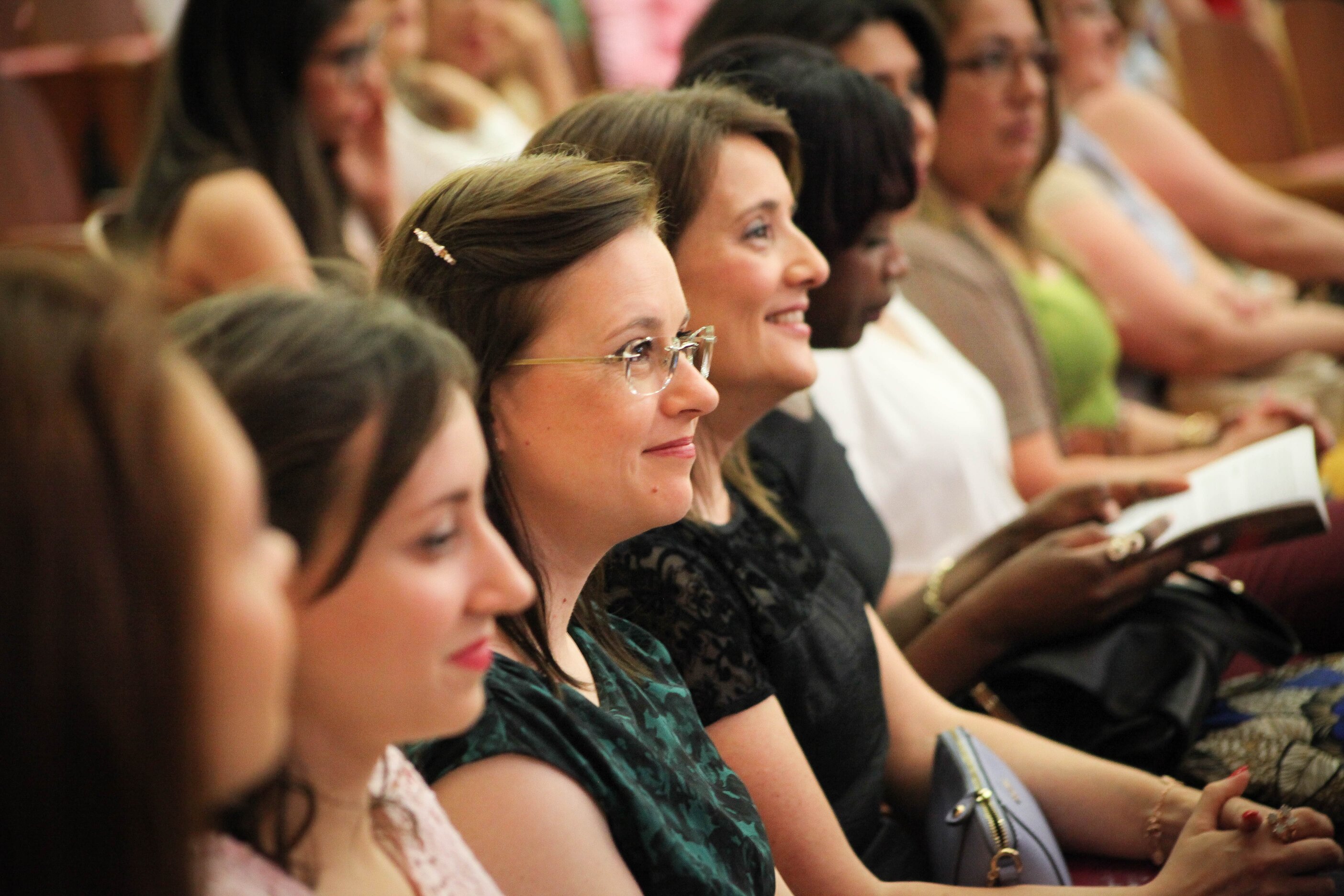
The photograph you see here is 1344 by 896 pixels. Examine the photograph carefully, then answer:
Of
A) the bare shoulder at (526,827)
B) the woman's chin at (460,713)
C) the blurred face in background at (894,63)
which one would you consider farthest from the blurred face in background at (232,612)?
the blurred face in background at (894,63)

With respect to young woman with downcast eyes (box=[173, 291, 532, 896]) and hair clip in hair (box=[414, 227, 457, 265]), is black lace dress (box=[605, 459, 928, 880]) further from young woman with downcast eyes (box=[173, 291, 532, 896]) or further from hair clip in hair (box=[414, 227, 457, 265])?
young woman with downcast eyes (box=[173, 291, 532, 896])

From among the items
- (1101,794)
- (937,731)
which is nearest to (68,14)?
(937,731)

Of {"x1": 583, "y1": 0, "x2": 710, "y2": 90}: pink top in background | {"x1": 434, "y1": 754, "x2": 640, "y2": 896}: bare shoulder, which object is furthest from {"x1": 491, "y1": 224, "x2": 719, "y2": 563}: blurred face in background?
{"x1": 583, "y1": 0, "x2": 710, "y2": 90}: pink top in background

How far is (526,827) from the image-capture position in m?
0.95

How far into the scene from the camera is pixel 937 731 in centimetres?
166

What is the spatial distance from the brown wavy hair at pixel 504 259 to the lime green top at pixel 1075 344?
178 centimetres

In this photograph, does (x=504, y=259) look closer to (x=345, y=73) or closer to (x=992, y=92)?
(x=345, y=73)

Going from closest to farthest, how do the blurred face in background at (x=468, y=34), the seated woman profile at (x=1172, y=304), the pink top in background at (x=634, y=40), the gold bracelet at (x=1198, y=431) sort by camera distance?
the gold bracelet at (x=1198, y=431) < the seated woman profile at (x=1172, y=304) < the blurred face in background at (x=468, y=34) < the pink top in background at (x=634, y=40)

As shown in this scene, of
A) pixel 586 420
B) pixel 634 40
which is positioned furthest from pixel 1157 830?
pixel 634 40

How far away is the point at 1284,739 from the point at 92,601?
150 centimetres

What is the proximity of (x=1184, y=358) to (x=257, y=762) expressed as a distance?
9.89ft

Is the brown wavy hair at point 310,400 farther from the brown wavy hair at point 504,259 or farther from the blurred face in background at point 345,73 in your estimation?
the blurred face in background at point 345,73

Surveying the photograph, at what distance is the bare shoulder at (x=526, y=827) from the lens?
3.12 feet

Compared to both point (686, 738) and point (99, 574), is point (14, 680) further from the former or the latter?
point (686, 738)
